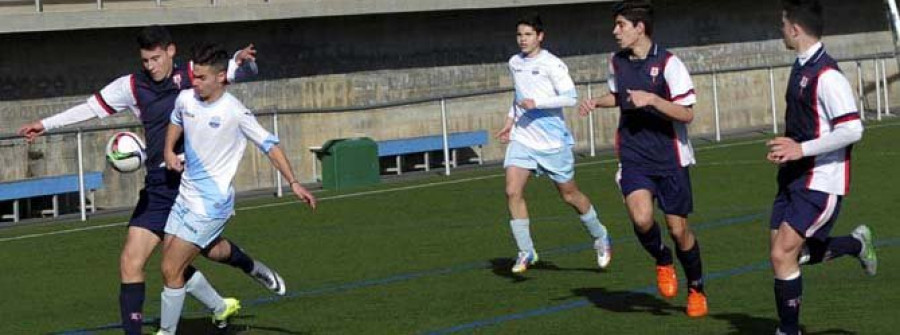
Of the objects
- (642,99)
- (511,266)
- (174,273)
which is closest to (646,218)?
(642,99)

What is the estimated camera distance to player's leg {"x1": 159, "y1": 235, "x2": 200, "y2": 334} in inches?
456

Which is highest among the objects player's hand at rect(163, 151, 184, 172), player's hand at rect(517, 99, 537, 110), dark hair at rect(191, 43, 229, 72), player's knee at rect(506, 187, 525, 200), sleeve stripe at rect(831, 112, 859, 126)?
dark hair at rect(191, 43, 229, 72)

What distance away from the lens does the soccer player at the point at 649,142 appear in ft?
40.2

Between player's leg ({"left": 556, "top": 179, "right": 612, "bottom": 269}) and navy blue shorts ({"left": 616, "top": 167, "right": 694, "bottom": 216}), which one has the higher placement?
navy blue shorts ({"left": 616, "top": 167, "right": 694, "bottom": 216})

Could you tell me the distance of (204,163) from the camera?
1157 centimetres

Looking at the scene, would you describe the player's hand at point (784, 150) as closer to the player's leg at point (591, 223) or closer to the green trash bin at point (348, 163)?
the player's leg at point (591, 223)

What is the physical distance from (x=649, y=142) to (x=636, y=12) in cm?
83

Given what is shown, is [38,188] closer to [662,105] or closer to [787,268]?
[662,105]

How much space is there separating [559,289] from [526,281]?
2.01 feet

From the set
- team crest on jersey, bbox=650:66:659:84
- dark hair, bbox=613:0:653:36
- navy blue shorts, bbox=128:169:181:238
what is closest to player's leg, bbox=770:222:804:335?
team crest on jersey, bbox=650:66:659:84

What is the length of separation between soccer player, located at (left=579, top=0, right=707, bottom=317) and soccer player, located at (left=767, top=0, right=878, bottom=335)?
64.9 inches

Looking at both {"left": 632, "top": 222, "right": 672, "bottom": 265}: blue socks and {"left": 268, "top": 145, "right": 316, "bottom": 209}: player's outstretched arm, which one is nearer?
{"left": 268, "top": 145, "right": 316, "bottom": 209}: player's outstretched arm

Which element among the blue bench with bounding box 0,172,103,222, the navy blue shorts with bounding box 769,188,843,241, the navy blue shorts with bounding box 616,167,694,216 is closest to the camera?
the navy blue shorts with bounding box 769,188,843,241

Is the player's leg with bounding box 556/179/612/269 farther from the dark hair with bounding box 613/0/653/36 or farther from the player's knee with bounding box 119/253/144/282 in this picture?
the player's knee with bounding box 119/253/144/282
